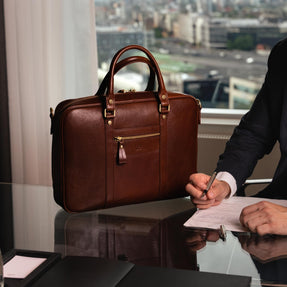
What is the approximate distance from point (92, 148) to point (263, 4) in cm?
165

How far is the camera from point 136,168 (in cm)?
183

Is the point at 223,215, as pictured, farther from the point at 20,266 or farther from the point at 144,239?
the point at 20,266

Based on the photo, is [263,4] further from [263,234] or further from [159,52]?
[263,234]

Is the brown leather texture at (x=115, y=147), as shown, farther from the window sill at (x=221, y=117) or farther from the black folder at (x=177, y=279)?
the window sill at (x=221, y=117)

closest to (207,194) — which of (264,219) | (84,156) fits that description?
(264,219)

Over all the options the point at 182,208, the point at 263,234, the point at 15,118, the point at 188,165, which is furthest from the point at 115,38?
the point at 263,234

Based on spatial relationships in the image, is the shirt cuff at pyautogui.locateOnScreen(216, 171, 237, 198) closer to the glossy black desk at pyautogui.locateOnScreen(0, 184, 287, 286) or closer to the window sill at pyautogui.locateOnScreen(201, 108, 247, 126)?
the glossy black desk at pyautogui.locateOnScreen(0, 184, 287, 286)

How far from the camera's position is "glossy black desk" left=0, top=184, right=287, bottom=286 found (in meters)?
1.31

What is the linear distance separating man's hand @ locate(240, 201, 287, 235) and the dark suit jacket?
1.63 ft

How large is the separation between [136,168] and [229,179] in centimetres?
29

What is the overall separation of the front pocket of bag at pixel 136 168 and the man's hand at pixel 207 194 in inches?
7.4

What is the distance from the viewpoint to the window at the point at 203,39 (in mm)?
3105

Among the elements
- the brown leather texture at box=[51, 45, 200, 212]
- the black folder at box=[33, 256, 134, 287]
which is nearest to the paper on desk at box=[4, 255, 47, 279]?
the black folder at box=[33, 256, 134, 287]

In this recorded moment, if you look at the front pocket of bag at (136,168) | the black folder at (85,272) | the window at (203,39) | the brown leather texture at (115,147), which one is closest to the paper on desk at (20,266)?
the black folder at (85,272)
